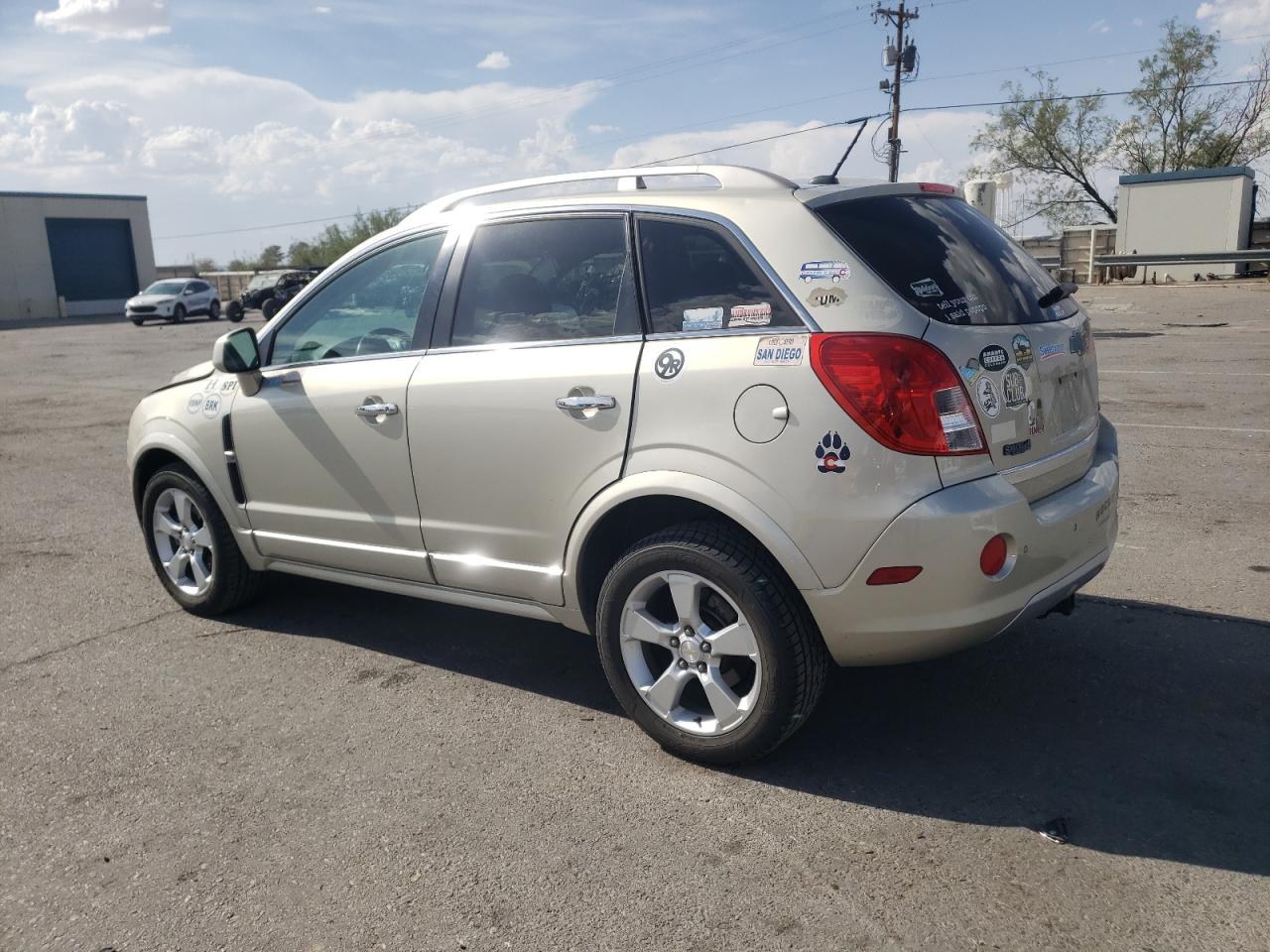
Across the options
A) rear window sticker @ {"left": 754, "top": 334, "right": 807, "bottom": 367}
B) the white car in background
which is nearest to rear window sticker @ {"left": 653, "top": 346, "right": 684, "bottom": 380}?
rear window sticker @ {"left": 754, "top": 334, "right": 807, "bottom": 367}

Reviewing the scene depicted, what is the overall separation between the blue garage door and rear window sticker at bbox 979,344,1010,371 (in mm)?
53674

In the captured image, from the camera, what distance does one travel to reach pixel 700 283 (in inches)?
138

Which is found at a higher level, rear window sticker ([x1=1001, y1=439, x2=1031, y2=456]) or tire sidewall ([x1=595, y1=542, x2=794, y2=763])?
rear window sticker ([x1=1001, y1=439, x2=1031, y2=456])

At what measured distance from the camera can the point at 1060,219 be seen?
52.3m

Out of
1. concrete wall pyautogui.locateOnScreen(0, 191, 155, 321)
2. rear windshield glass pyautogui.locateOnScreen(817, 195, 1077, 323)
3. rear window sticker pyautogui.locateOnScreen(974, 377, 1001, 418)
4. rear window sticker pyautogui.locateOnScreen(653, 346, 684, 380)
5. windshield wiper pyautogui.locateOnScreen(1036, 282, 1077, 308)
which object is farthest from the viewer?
concrete wall pyautogui.locateOnScreen(0, 191, 155, 321)

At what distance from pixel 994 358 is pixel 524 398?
157 cm

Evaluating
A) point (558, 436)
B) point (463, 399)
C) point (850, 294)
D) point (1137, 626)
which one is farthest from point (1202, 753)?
point (463, 399)

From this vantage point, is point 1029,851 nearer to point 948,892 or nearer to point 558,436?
point 948,892

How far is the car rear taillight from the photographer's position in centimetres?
305

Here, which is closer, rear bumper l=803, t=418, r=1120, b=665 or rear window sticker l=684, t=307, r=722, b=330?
rear bumper l=803, t=418, r=1120, b=665

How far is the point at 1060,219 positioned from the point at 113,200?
4572cm

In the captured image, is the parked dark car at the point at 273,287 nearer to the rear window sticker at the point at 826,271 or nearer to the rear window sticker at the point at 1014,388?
the rear window sticker at the point at 826,271

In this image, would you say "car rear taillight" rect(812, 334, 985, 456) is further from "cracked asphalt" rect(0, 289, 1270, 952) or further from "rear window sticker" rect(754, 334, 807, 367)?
"cracked asphalt" rect(0, 289, 1270, 952)

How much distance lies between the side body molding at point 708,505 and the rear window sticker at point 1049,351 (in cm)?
105
